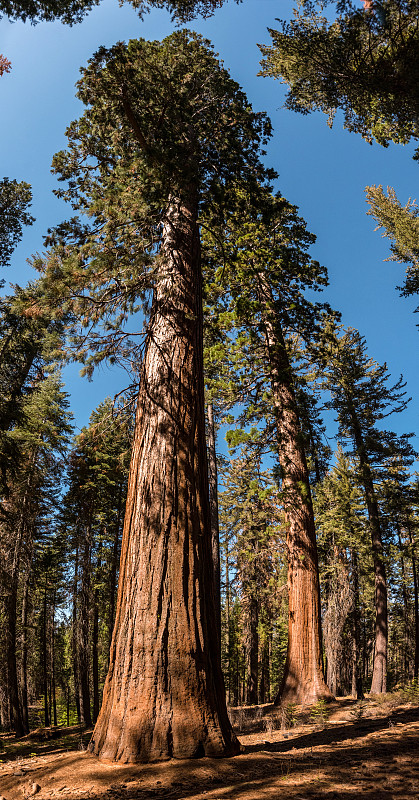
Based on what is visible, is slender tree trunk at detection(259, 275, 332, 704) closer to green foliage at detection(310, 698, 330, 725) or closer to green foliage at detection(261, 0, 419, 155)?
green foliage at detection(310, 698, 330, 725)

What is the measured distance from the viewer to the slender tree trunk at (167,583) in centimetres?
347

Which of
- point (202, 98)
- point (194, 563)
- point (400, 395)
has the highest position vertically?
point (202, 98)

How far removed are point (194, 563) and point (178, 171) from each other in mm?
5014

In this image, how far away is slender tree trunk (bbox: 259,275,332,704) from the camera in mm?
8070

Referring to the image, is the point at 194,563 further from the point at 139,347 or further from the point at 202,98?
the point at 202,98

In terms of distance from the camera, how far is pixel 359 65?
7.29m

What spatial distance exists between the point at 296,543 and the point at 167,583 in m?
5.59

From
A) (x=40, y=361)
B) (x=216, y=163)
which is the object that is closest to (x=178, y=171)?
(x=216, y=163)

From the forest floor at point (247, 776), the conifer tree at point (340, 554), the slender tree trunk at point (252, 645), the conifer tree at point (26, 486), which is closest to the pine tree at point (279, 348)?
the forest floor at point (247, 776)

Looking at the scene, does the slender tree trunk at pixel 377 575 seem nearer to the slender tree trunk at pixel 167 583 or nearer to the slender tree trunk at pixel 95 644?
the slender tree trunk at pixel 95 644

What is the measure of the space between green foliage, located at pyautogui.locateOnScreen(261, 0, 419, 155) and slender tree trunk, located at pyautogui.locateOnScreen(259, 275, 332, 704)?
12.6 feet

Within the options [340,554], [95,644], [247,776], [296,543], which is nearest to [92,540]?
[95,644]

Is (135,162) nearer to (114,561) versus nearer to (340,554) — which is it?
(114,561)

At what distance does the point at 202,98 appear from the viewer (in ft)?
24.0
